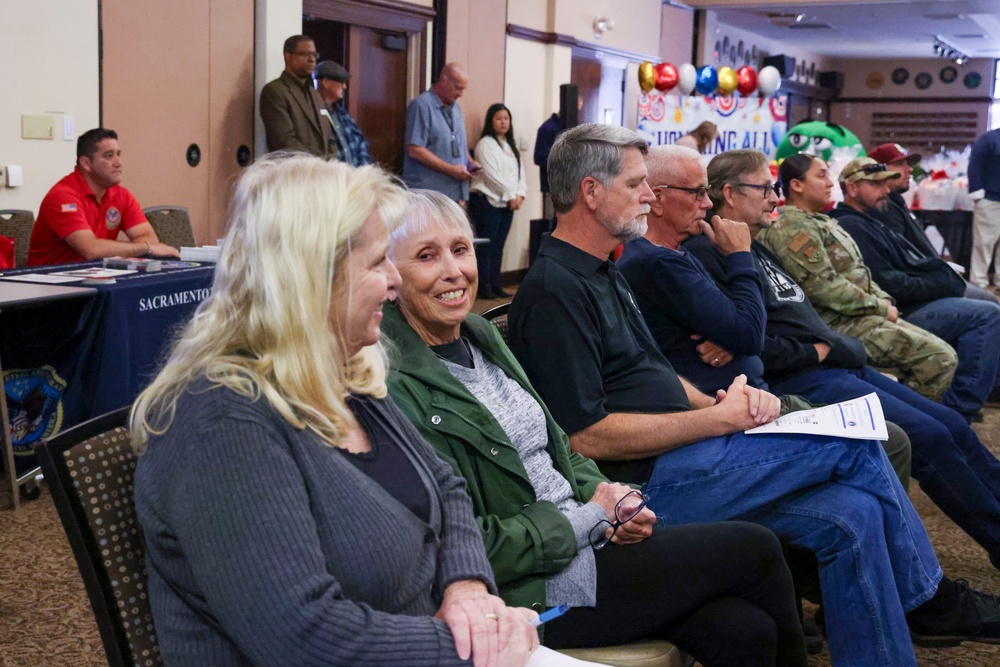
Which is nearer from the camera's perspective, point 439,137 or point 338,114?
point 338,114

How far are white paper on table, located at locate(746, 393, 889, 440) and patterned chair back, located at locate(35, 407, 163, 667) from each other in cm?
126

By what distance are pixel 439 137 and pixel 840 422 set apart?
5.87 metres

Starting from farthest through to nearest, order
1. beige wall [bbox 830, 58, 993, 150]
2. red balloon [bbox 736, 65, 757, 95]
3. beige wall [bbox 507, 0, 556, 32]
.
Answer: beige wall [bbox 830, 58, 993, 150]
red balloon [bbox 736, 65, 757, 95]
beige wall [bbox 507, 0, 556, 32]

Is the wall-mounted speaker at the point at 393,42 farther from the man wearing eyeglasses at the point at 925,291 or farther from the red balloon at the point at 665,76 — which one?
the man wearing eyeglasses at the point at 925,291

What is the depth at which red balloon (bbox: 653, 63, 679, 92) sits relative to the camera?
11023 millimetres

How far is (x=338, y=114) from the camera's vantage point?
21.5 feet

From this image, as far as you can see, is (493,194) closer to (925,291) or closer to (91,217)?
(91,217)

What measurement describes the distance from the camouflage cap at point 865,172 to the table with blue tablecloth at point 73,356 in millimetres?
2750

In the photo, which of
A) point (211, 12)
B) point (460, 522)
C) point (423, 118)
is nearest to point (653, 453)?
point (460, 522)

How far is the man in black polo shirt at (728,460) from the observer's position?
1.99 m

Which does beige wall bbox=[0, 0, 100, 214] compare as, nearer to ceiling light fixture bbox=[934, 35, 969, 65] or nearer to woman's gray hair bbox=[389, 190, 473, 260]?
woman's gray hair bbox=[389, 190, 473, 260]

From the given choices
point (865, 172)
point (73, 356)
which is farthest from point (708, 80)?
point (73, 356)

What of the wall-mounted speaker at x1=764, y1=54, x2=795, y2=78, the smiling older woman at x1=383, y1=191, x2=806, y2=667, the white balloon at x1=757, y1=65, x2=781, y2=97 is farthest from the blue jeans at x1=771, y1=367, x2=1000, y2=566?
the wall-mounted speaker at x1=764, y1=54, x2=795, y2=78

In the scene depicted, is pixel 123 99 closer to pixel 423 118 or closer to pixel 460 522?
pixel 423 118
